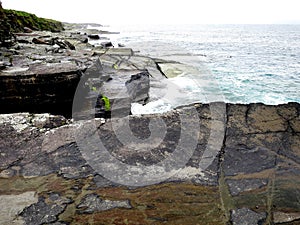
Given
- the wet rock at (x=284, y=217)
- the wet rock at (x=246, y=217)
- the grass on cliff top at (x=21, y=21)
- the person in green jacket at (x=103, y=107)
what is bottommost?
the person in green jacket at (x=103, y=107)

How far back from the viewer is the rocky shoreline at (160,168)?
7.14ft

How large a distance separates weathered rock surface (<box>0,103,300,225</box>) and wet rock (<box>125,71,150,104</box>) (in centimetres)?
610

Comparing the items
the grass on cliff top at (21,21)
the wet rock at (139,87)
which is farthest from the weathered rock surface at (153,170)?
the grass on cliff top at (21,21)

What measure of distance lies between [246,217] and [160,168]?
94cm

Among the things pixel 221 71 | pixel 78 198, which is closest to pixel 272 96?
pixel 221 71

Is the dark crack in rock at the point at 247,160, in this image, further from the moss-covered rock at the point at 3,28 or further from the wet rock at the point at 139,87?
the moss-covered rock at the point at 3,28

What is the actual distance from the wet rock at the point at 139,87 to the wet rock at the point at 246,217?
7590 mm

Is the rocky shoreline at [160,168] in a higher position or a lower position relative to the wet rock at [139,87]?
higher

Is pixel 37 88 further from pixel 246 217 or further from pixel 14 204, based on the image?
pixel 246 217

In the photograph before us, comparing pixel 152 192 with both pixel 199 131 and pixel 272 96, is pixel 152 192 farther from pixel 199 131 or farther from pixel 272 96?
pixel 272 96

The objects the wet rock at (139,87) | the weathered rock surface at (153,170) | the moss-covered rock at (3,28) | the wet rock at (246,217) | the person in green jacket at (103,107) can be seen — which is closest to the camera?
the wet rock at (246,217)

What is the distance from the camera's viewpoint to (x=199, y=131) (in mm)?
3273

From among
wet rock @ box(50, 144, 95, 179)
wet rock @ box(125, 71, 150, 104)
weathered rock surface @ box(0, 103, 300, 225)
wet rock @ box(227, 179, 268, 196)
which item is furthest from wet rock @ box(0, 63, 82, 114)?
wet rock @ box(227, 179, 268, 196)

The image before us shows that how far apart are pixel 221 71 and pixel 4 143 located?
57.6 feet
